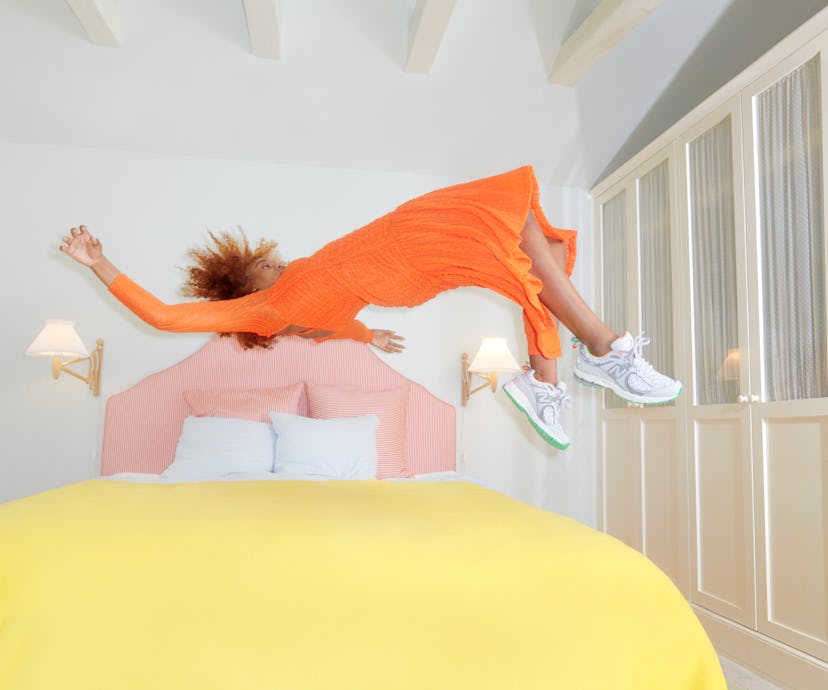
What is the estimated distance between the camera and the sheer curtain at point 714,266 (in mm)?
3145

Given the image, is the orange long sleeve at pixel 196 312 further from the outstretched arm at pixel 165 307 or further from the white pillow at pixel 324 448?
the white pillow at pixel 324 448

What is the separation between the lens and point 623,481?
4066 mm

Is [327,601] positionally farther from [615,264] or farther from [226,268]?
[615,264]

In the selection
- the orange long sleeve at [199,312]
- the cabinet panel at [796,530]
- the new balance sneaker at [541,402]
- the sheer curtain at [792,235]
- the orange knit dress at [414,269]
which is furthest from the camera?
the sheer curtain at [792,235]

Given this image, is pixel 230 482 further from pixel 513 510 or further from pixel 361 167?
pixel 361 167

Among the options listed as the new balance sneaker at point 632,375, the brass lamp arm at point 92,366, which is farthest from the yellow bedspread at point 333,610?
the brass lamp arm at point 92,366

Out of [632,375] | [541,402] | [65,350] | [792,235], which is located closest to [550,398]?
[541,402]

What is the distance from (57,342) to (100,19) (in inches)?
60.8

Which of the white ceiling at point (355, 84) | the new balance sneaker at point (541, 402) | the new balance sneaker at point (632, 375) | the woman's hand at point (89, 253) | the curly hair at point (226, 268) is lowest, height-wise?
the new balance sneaker at point (541, 402)

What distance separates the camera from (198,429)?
3566 mm

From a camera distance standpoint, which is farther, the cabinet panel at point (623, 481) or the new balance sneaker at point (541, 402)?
the cabinet panel at point (623, 481)

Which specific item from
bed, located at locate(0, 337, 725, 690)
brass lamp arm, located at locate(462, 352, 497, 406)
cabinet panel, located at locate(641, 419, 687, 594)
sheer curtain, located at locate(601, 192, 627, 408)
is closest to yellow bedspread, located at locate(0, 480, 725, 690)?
bed, located at locate(0, 337, 725, 690)

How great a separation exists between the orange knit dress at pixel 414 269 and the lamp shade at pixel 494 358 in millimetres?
1592

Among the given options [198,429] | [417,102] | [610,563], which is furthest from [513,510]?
[417,102]
